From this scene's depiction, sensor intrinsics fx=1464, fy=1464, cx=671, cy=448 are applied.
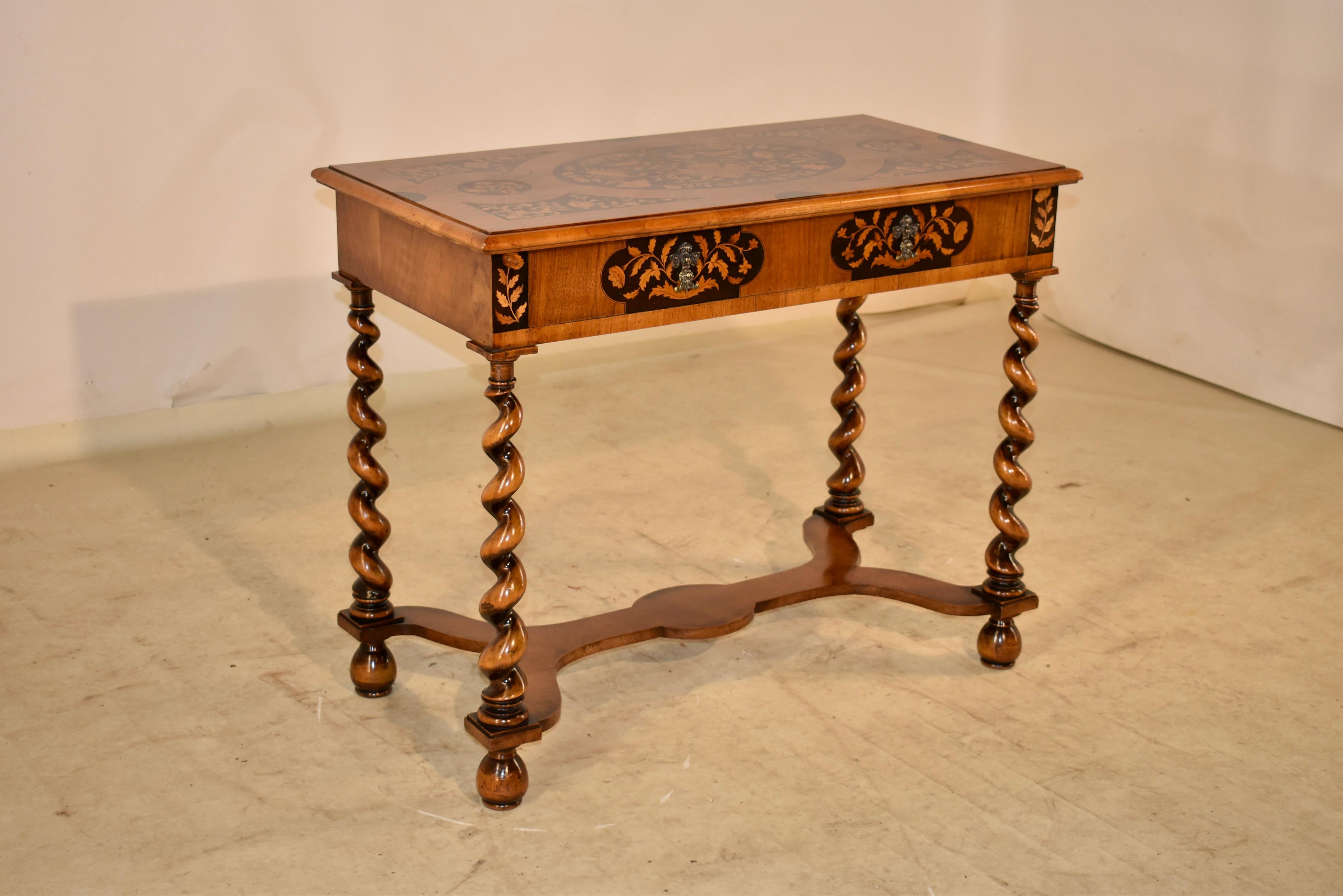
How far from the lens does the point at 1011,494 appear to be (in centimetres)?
327

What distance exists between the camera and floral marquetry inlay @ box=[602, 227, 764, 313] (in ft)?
8.59

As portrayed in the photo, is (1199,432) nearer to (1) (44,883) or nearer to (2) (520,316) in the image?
(2) (520,316)

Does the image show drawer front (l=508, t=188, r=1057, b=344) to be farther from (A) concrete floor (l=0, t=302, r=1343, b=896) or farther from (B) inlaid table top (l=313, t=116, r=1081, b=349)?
(A) concrete floor (l=0, t=302, r=1343, b=896)

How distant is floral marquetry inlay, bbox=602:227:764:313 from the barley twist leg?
677 millimetres

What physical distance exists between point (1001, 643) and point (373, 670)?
1404 mm

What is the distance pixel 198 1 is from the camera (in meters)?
4.50

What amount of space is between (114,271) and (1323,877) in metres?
3.77

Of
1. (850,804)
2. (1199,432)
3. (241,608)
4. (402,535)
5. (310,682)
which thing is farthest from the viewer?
(1199,432)

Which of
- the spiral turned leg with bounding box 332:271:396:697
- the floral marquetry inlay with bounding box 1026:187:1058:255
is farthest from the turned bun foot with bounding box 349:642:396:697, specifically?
the floral marquetry inlay with bounding box 1026:187:1058:255

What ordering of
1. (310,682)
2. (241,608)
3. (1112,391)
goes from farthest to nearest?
(1112,391)
(241,608)
(310,682)

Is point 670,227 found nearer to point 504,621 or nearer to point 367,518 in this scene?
point 504,621

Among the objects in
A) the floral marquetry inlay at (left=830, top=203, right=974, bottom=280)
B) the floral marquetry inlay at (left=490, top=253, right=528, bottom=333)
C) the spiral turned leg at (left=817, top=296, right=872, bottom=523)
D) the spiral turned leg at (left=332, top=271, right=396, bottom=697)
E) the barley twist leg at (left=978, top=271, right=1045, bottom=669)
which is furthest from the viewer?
the spiral turned leg at (left=817, top=296, right=872, bottom=523)

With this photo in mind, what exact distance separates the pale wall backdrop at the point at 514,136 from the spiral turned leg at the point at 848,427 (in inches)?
77.7

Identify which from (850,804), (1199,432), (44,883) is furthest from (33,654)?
(1199,432)
